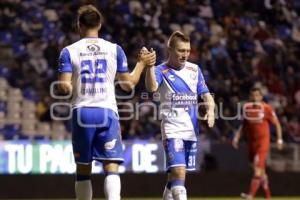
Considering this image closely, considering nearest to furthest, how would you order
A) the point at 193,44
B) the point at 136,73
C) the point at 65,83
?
the point at 65,83 → the point at 136,73 → the point at 193,44

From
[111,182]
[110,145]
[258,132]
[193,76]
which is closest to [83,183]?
[111,182]

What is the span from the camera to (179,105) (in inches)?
376

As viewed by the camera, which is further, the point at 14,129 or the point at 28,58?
the point at 28,58

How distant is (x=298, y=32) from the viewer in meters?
21.7

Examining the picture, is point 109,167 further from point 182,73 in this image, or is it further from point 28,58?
point 28,58

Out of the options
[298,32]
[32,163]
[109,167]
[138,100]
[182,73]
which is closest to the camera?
[109,167]

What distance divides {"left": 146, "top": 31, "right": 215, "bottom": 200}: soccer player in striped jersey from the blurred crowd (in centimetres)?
671

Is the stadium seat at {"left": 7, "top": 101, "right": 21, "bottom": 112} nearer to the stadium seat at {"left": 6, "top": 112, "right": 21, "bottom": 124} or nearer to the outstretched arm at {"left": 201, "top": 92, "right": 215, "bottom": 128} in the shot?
the stadium seat at {"left": 6, "top": 112, "right": 21, "bottom": 124}

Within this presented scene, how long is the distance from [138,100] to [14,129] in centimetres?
246

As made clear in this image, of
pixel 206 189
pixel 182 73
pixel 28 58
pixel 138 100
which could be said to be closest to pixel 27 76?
pixel 28 58

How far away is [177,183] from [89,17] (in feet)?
7.20

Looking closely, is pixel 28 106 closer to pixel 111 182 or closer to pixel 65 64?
pixel 65 64

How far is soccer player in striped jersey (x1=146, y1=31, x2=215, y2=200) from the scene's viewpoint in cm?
945

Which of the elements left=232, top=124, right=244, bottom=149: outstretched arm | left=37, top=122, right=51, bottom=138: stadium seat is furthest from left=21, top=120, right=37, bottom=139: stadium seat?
left=232, top=124, right=244, bottom=149: outstretched arm
